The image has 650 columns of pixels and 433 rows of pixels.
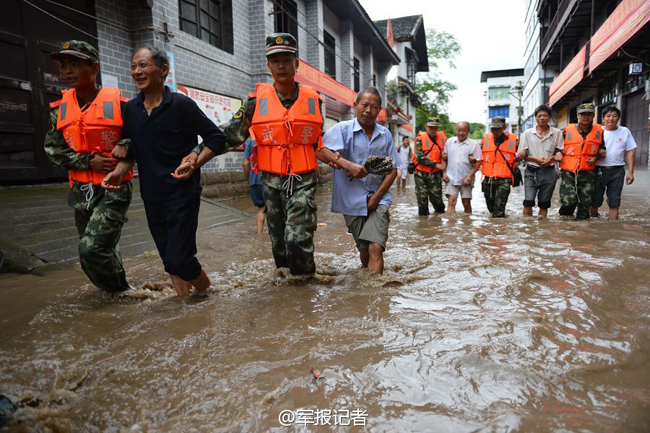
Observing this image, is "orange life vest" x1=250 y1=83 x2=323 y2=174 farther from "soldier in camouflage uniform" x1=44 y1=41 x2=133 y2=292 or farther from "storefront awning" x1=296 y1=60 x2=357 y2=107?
"storefront awning" x1=296 y1=60 x2=357 y2=107

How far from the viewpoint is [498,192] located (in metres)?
7.78

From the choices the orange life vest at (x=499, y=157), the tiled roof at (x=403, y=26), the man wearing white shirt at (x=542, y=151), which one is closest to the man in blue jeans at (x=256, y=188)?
the orange life vest at (x=499, y=157)

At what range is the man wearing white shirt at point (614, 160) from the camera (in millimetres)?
7027

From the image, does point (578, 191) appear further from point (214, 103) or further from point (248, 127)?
point (214, 103)

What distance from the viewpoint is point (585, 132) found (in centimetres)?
707

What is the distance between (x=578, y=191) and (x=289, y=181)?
5704mm

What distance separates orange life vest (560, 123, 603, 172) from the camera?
22.9 ft

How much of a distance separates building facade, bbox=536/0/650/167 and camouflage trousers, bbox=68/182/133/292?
Answer: 11517 millimetres

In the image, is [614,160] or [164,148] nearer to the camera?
[164,148]

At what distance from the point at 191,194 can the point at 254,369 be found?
152 cm

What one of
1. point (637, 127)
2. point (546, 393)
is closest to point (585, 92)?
point (637, 127)

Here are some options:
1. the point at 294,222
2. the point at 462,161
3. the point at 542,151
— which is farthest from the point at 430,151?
the point at 294,222

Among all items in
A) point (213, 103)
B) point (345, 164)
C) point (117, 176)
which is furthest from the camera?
point (213, 103)

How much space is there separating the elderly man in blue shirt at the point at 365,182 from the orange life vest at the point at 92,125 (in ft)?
5.42
